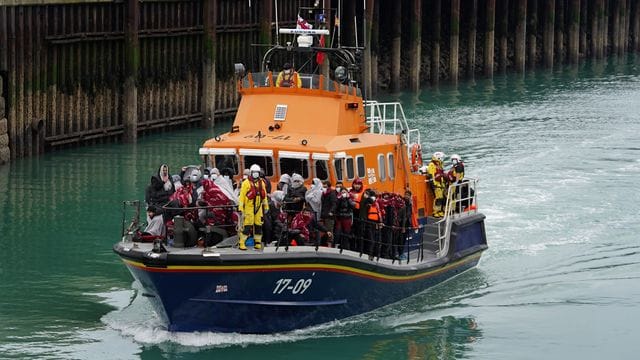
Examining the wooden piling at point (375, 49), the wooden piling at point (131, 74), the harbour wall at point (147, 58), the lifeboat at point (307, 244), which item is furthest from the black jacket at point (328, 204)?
the wooden piling at point (375, 49)

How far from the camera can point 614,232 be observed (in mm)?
28156

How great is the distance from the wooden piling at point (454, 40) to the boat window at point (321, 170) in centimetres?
3625

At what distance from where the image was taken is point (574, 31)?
68312 millimetres

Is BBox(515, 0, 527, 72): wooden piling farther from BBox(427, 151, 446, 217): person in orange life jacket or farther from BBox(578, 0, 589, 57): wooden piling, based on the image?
BBox(427, 151, 446, 217): person in orange life jacket

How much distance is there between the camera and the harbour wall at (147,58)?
3509 cm

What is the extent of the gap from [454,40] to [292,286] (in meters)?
38.3

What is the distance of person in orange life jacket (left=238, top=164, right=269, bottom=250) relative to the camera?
61.5 ft

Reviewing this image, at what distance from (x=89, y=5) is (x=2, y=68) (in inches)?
161

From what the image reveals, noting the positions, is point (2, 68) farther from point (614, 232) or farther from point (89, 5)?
point (614, 232)

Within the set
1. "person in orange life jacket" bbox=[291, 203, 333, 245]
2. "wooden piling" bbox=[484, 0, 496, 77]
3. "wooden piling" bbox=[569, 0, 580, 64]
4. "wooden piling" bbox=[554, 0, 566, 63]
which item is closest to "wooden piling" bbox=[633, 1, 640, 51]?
"wooden piling" bbox=[569, 0, 580, 64]

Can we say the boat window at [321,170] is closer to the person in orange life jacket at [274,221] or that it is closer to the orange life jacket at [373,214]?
the orange life jacket at [373,214]

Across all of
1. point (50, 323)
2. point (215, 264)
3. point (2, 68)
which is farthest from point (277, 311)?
point (2, 68)

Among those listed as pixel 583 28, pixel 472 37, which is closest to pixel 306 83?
pixel 472 37

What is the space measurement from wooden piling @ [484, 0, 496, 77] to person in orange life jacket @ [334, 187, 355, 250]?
39.9m
